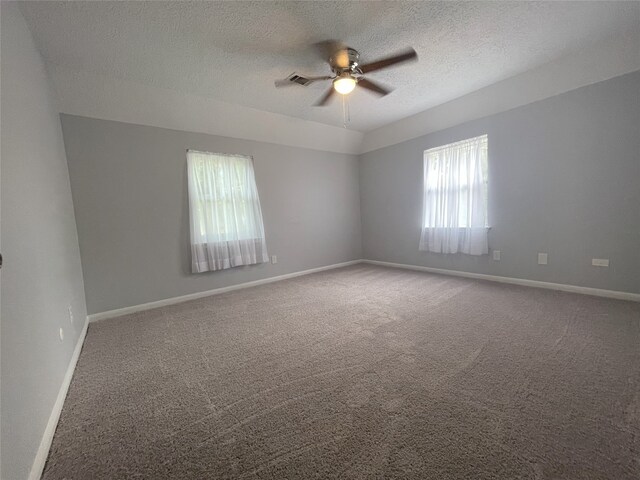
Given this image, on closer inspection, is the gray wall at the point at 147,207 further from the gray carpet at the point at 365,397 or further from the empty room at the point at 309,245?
the gray carpet at the point at 365,397

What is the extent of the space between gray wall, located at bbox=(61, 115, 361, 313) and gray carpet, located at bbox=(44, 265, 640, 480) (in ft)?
2.17

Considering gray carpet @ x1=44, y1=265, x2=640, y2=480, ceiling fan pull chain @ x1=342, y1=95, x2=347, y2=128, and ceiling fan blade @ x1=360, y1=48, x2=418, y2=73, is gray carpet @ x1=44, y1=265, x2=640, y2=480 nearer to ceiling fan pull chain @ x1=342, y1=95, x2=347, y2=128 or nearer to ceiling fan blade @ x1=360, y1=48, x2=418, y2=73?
ceiling fan blade @ x1=360, y1=48, x2=418, y2=73

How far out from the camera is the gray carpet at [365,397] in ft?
3.45


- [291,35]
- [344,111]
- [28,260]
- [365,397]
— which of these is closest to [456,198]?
[344,111]

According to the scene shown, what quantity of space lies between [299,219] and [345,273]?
1.28 m

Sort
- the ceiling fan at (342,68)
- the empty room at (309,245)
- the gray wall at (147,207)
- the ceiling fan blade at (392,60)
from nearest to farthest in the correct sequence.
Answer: the empty room at (309,245)
the ceiling fan blade at (392,60)
the ceiling fan at (342,68)
the gray wall at (147,207)

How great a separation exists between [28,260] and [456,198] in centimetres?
442

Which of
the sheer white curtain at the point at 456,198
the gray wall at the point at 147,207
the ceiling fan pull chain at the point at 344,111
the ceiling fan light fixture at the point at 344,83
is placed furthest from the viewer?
the sheer white curtain at the point at 456,198

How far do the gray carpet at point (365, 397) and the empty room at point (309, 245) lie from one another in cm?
1

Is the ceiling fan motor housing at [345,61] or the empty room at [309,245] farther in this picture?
the ceiling fan motor housing at [345,61]

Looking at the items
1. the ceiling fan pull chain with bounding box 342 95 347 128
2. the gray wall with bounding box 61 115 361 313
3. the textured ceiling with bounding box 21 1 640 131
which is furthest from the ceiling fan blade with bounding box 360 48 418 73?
the gray wall with bounding box 61 115 361 313

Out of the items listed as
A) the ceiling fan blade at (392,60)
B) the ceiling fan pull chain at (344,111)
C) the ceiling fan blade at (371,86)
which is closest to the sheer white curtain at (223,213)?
the ceiling fan pull chain at (344,111)

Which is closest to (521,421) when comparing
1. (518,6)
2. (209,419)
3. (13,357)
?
(209,419)

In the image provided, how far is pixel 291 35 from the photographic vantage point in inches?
82.5
